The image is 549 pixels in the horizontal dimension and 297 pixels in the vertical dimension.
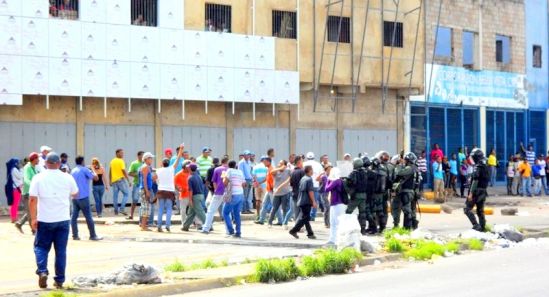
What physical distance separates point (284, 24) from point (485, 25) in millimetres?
11765

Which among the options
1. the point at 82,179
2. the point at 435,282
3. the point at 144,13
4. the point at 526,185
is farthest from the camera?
the point at 526,185

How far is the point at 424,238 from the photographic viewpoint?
19625mm

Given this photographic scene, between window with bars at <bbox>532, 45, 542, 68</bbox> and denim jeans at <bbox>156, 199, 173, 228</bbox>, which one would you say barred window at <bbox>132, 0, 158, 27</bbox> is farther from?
window with bars at <bbox>532, 45, 542, 68</bbox>

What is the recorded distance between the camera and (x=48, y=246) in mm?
13367

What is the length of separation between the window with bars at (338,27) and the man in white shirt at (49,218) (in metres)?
23.3

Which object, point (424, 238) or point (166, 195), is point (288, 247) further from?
point (166, 195)

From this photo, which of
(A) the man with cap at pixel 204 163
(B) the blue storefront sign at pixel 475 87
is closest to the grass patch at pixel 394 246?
(A) the man with cap at pixel 204 163

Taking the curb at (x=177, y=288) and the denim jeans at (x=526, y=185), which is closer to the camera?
the curb at (x=177, y=288)

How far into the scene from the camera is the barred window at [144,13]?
3106cm

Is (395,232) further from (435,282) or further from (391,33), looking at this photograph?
(391,33)

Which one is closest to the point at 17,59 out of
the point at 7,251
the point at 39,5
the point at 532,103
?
the point at 39,5

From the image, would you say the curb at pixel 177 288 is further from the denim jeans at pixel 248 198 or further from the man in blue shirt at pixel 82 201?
the denim jeans at pixel 248 198

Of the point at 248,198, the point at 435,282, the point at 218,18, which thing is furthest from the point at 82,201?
the point at 218,18

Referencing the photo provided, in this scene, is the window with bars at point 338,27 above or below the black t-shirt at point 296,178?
above
